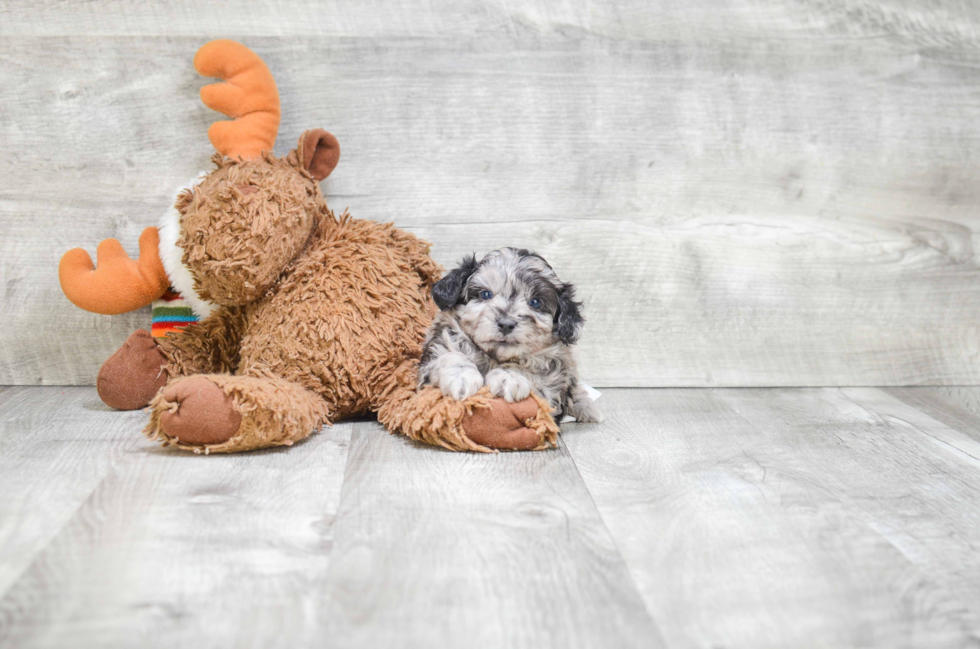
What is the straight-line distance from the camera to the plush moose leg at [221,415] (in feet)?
5.29

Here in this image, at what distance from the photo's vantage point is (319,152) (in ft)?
7.00

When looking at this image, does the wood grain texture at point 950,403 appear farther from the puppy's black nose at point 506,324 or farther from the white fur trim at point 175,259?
the white fur trim at point 175,259

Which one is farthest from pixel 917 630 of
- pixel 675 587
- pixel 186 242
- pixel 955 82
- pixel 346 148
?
pixel 955 82

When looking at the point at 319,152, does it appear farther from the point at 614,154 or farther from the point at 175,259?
the point at 614,154

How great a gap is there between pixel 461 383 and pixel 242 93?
104cm

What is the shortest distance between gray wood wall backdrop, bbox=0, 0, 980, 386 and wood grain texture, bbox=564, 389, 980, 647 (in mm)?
392

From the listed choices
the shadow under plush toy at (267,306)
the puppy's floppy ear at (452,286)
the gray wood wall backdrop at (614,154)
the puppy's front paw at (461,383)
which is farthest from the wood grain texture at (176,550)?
the gray wood wall backdrop at (614,154)

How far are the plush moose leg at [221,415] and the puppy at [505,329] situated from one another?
1.24ft

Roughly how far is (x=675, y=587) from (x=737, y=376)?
151 cm

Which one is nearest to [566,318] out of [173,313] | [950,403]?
[173,313]

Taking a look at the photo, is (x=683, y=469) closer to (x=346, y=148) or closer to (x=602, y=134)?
(x=602, y=134)

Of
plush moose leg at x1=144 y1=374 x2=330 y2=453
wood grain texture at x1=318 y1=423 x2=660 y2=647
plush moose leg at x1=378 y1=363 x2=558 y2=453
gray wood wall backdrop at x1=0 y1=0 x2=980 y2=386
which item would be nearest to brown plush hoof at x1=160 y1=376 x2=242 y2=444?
plush moose leg at x1=144 y1=374 x2=330 y2=453

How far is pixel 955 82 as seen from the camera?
2.52 meters

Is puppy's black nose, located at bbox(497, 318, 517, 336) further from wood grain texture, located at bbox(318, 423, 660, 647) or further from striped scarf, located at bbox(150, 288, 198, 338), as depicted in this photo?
striped scarf, located at bbox(150, 288, 198, 338)
